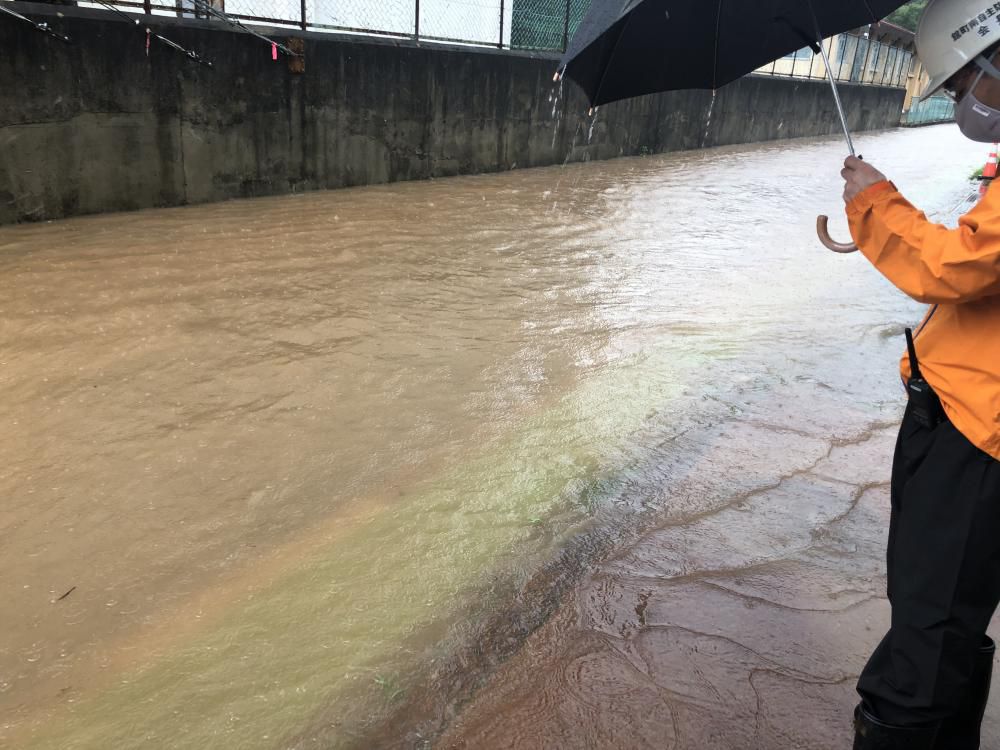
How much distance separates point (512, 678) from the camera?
244cm

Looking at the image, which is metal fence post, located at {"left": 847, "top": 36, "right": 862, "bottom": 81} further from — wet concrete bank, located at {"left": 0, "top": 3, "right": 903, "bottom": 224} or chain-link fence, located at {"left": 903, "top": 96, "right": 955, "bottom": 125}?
wet concrete bank, located at {"left": 0, "top": 3, "right": 903, "bottom": 224}

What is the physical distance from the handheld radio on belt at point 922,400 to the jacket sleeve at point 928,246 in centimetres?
21

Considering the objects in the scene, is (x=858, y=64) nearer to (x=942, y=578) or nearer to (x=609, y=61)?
(x=609, y=61)

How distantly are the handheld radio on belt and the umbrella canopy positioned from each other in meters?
1.28

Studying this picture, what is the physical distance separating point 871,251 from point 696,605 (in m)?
1.58

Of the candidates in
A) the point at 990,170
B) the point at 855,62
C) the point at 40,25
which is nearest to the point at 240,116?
the point at 40,25

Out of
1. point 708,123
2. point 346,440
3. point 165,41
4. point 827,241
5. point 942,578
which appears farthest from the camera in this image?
point 708,123

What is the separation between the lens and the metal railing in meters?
10.2

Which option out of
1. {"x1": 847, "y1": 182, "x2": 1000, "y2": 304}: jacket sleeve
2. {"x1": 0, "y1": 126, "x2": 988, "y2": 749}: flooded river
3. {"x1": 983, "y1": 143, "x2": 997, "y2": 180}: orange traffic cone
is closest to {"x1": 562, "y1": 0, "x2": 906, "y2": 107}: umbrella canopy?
{"x1": 983, "y1": 143, "x2": 997, "y2": 180}: orange traffic cone

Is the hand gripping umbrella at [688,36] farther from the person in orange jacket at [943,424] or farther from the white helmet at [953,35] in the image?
the person in orange jacket at [943,424]

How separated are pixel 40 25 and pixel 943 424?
28.9ft

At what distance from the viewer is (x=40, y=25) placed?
7.59 meters

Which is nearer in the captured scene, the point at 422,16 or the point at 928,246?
the point at 928,246

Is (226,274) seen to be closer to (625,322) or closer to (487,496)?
(625,322)
